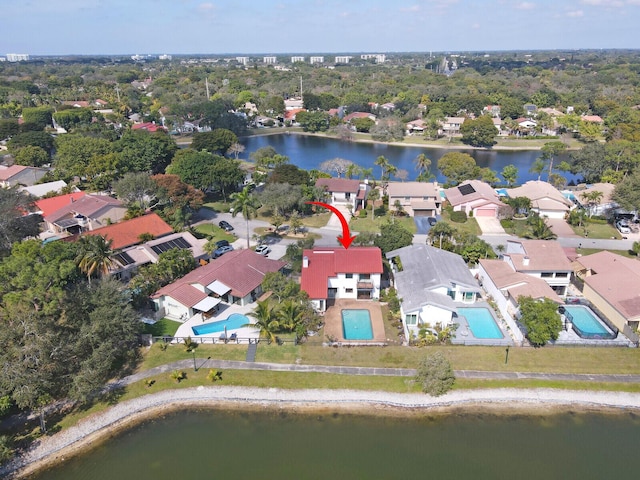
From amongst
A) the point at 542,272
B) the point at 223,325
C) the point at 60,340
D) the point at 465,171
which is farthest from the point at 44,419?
the point at 465,171

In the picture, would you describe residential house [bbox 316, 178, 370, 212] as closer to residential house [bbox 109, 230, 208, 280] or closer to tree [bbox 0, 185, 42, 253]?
residential house [bbox 109, 230, 208, 280]

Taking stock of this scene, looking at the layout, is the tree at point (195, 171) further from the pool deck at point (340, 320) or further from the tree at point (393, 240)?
the pool deck at point (340, 320)

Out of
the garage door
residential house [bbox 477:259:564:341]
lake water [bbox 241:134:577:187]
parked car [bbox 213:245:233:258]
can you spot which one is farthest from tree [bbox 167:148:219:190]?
residential house [bbox 477:259:564:341]

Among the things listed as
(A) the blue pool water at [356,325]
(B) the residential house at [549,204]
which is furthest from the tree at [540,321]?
(B) the residential house at [549,204]

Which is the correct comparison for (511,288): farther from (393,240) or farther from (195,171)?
(195,171)

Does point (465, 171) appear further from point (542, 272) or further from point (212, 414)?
point (212, 414)

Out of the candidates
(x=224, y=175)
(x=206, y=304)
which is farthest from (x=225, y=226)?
(x=206, y=304)
